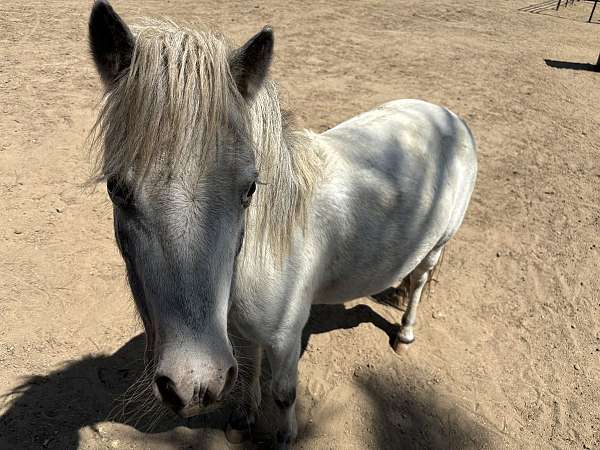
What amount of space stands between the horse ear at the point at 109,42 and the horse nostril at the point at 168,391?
0.85m

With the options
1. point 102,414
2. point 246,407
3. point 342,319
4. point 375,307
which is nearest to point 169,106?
point 246,407

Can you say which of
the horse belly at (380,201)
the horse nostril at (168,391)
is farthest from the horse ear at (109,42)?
the horse belly at (380,201)

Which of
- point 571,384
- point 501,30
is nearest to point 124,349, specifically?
point 571,384

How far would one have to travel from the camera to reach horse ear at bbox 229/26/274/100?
1224 millimetres

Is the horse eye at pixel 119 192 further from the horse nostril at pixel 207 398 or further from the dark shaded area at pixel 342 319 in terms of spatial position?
the dark shaded area at pixel 342 319

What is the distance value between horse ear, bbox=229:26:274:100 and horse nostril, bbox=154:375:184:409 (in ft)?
2.79

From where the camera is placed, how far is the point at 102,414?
241 cm

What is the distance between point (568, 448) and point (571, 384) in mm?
476

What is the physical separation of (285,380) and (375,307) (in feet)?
4.54

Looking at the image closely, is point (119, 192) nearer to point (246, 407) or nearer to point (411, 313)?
point (246, 407)

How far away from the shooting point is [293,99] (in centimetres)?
577

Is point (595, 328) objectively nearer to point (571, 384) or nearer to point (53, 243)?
point (571, 384)

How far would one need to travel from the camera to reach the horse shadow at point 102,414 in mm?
2305

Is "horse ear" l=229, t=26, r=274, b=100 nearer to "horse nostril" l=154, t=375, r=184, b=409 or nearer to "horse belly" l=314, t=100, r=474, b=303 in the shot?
"horse belly" l=314, t=100, r=474, b=303
